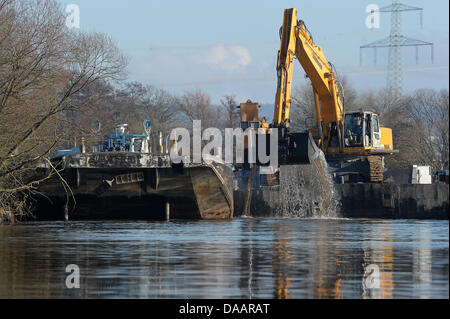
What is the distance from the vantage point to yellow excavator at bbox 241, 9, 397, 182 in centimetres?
5228

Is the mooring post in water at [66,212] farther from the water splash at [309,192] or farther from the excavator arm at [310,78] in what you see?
the water splash at [309,192]

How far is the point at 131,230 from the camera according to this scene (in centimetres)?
3703

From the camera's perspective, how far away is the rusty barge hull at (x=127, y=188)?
148 feet

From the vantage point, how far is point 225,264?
71.6ft

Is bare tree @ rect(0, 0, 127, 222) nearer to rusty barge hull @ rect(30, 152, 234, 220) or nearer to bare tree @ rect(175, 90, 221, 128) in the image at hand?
rusty barge hull @ rect(30, 152, 234, 220)

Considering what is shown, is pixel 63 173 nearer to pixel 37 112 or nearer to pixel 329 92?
pixel 37 112

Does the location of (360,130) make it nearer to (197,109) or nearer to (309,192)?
(309,192)

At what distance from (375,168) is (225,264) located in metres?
37.4
